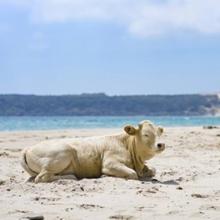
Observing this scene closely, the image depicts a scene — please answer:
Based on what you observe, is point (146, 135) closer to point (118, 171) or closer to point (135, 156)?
point (135, 156)

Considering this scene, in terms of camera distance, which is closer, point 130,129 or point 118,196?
point 118,196

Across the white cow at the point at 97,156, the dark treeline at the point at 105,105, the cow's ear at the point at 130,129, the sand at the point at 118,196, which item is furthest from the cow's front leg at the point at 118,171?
the dark treeline at the point at 105,105

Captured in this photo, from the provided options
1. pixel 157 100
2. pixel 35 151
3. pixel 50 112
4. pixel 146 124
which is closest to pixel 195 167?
pixel 146 124

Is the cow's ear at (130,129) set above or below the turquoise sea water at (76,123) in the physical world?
above

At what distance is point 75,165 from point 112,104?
5294 inches

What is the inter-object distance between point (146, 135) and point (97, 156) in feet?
2.99

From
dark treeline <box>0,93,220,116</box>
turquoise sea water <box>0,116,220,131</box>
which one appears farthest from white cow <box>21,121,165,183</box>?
dark treeline <box>0,93,220,116</box>

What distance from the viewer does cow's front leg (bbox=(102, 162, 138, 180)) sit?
475 inches

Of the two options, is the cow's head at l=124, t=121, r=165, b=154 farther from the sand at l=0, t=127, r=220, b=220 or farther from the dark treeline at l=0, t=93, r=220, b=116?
the dark treeline at l=0, t=93, r=220, b=116

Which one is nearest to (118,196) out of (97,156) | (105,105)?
(97,156)

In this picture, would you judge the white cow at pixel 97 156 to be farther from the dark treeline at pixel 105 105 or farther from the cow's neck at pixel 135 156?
the dark treeline at pixel 105 105

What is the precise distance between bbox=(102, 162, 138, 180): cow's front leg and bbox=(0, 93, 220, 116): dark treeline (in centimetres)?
12043

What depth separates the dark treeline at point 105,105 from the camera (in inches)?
5384

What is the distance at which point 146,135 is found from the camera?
40.5 feet
